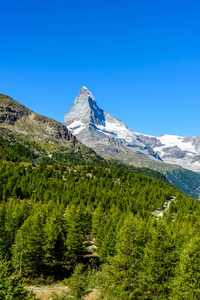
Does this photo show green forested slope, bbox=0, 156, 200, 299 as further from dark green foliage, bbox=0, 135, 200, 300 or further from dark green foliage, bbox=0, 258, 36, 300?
dark green foliage, bbox=0, 258, 36, 300

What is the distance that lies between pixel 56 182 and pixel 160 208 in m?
67.2

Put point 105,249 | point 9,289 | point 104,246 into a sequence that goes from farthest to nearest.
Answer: point 104,246 → point 105,249 → point 9,289

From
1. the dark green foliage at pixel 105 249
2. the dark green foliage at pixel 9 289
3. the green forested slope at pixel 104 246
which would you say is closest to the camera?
the dark green foliage at pixel 9 289

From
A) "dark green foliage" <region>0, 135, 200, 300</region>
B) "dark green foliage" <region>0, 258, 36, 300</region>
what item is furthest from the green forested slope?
"dark green foliage" <region>0, 258, 36, 300</region>

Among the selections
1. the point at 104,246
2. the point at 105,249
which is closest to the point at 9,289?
the point at 105,249

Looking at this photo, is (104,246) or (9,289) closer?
(9,289)

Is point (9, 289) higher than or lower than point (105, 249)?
higher

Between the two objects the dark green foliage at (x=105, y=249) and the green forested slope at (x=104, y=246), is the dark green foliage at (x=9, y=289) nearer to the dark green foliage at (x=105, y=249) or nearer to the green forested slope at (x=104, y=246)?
the dark green foliage at (x=105, y=249)

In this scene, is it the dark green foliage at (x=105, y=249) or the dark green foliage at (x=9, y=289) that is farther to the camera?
the dark green foliage at (x=105, y=249)

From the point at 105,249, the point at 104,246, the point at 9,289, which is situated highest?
the point at 9,289

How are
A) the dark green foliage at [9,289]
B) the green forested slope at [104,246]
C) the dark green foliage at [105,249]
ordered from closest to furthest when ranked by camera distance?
the dark green foliage at [9,289] < the dark green foliage at [105,249] < the green forested slope at [104,246]

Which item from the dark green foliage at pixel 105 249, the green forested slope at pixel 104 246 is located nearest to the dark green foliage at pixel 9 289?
the dark green foliage at pixel 105 249

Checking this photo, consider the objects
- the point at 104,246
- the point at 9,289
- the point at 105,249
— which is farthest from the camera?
the point at 104,246

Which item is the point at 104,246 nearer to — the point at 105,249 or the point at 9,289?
the point at 105,249
